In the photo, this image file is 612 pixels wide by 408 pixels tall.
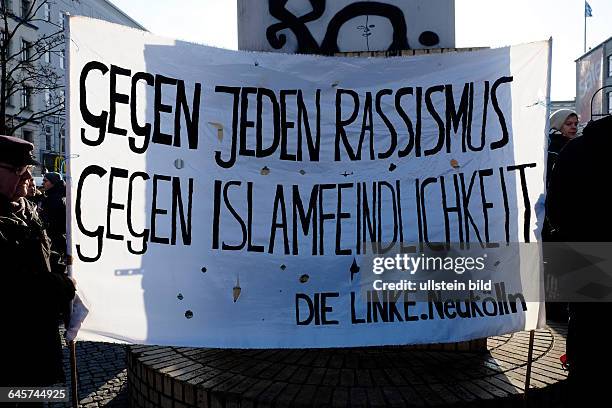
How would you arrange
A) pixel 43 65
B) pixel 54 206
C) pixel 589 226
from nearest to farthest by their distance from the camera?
pixel 589 226, pixel 54 206, pixel 43 65

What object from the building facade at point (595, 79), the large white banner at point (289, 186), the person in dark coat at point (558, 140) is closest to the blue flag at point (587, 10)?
the building facade at point (595, 79)

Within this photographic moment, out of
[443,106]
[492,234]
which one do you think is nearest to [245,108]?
[443,106]

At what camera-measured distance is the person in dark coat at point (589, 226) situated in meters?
2.03

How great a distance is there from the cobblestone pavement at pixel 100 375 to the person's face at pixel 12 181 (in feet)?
5.39

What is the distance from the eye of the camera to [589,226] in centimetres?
208

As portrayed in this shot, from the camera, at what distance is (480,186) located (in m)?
2.59

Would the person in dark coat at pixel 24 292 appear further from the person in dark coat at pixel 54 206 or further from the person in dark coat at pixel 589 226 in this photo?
the person in dark coat at pixel 54 206

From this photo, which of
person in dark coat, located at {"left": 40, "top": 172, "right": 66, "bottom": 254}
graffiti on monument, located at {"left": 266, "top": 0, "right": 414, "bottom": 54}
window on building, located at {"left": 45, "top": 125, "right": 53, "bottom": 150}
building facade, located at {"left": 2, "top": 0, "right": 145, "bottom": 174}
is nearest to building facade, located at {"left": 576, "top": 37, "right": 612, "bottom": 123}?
building facade, located at {"left": 2, "top": 0, "right": 145, "bottom": 174}

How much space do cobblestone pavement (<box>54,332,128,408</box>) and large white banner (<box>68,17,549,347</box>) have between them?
54.8 inches

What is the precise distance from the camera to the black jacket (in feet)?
6.79

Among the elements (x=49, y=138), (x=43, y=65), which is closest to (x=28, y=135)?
(x=49, y=138)

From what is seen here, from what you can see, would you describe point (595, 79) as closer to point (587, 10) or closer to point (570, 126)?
point (587, 10)

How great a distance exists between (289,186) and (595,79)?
47544 millimetres

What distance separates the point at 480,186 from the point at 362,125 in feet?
2.26
